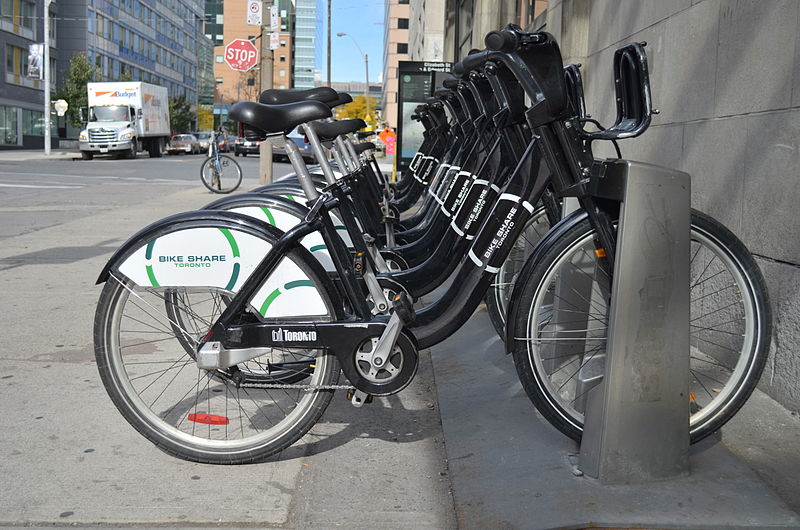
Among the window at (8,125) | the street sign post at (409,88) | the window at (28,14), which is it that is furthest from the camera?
the window at (28,14)

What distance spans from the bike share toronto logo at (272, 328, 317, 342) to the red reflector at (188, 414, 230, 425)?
657 millimetres

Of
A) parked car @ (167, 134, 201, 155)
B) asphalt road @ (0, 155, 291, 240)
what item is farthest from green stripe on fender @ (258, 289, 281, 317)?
parked car @ (167, 134, 201, 155)

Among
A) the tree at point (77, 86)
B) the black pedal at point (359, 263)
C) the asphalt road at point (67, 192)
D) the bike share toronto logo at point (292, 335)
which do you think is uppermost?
the tree at point (77, 86)

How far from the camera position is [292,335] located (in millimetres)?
3451

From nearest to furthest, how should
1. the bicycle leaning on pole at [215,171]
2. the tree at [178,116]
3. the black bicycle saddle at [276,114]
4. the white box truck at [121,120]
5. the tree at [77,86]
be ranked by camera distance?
the black bicycle saddle at [276,114], the bicycle leaning on pole at [215,171], the white box truck at [121,120], the tree at [77,86], the tree at [178,116]

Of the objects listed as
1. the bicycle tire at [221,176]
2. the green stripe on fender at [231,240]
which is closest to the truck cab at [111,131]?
the bicycle tire at [221,176]

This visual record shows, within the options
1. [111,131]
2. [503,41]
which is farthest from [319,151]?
[111,131]

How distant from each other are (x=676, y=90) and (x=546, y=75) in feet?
7.56

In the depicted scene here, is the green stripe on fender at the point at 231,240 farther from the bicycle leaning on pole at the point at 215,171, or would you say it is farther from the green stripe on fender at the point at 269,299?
the bicycle leaning on pole at the point at 215,171

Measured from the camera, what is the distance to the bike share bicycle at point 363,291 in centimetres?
323

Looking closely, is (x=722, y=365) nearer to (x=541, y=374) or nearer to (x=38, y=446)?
(x=541, y=374)

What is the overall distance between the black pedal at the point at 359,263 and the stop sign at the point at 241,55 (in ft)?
46.1

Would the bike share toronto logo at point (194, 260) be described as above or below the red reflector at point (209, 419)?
above

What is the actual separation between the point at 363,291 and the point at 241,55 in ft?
48.1
